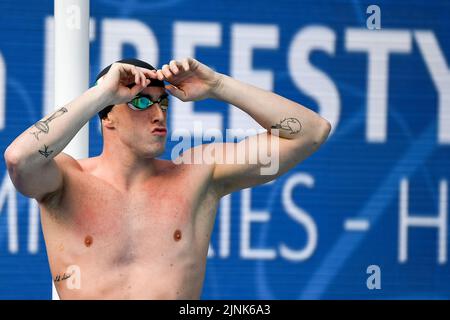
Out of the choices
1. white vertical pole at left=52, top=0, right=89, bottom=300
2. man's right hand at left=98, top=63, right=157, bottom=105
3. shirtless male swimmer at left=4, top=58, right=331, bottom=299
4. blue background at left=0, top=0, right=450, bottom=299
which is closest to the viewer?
man's right hand at left=98, top=63, right=157, bottom=105

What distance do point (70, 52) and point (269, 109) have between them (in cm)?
119

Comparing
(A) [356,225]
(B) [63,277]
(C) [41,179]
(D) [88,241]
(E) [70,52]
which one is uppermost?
(E) [70,52]

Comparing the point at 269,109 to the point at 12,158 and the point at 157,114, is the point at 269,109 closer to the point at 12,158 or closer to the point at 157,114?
the point at 157,114

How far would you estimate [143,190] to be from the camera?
4.11 m

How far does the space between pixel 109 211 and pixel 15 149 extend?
0.53m

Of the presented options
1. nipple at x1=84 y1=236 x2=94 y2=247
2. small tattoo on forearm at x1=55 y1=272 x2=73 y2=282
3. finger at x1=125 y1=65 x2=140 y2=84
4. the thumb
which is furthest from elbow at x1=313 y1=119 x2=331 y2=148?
small tattoo on forearm at x1=55 y1=272 x2=73 y2=282

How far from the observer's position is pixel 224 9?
19.8 ft

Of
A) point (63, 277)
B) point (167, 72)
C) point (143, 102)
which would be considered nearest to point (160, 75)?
point (167, 72)

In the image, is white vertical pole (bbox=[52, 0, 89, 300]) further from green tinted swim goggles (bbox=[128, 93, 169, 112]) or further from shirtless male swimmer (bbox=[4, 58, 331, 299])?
green tinted swim goggles (bbox=[128, 93, 169, 112])

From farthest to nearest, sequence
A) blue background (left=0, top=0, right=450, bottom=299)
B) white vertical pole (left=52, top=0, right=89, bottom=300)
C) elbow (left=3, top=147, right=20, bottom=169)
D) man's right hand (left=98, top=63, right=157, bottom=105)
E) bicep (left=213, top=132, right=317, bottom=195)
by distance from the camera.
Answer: blue background (left=0, top=0, right=450, bottom=299) < white vertical pole (left=52, top=0, right=89, bottom=300) < bicep (left=213, top=132, right=317, bottom=195) < man's right hand (left=98, top=63, right=157, bottom=105) < elbow (left=3, top=147, right=20, bottom=169)

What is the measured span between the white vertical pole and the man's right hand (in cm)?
81

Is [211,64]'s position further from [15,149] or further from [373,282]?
[15,149]

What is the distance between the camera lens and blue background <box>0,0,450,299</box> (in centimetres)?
587
